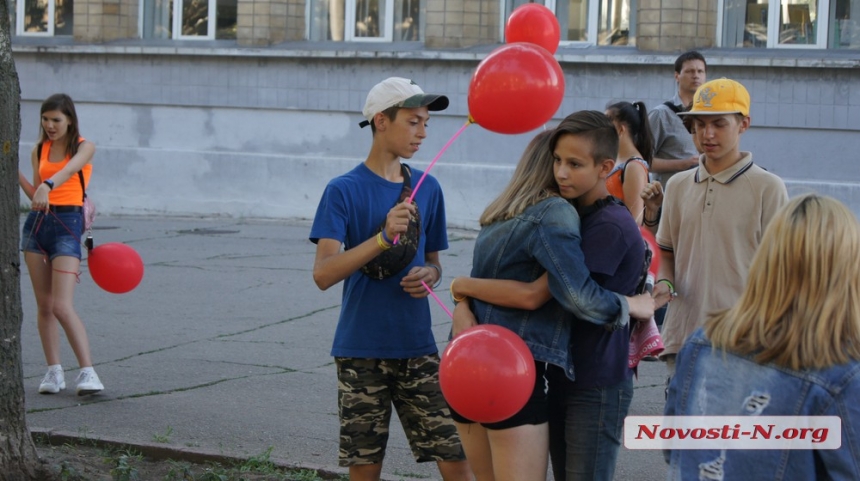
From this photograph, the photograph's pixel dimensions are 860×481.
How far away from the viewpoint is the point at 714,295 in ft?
14.4

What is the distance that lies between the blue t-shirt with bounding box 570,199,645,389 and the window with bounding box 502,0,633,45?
11.0 meters

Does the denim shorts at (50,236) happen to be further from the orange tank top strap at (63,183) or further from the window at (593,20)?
the window at (593,20)

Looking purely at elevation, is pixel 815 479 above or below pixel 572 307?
below

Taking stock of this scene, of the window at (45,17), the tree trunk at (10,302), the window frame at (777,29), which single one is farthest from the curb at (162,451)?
the window at (45,17)

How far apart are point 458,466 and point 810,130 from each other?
381 inches

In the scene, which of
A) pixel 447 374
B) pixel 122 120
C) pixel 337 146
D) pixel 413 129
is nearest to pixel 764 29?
pixel 337 146

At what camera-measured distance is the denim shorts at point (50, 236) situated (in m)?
6.80

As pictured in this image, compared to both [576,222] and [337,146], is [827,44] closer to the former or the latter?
[337,146]

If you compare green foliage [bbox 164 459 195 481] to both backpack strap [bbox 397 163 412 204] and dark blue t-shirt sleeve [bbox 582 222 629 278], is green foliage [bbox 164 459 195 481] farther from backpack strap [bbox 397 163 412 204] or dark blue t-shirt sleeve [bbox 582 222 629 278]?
dark blue t-shirt sleeve [bbox 582 222 629 278]

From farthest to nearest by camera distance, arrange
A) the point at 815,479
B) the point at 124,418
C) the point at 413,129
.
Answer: the point at 124,418 → the point at 413,129 → the point at 815,479

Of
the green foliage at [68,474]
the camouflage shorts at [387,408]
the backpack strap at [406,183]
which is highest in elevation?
the backpack strap at [406,183]

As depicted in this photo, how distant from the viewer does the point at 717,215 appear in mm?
4406

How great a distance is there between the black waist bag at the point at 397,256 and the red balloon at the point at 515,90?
1.66ft

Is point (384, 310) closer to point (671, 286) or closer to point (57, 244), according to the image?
point (671, 286)
